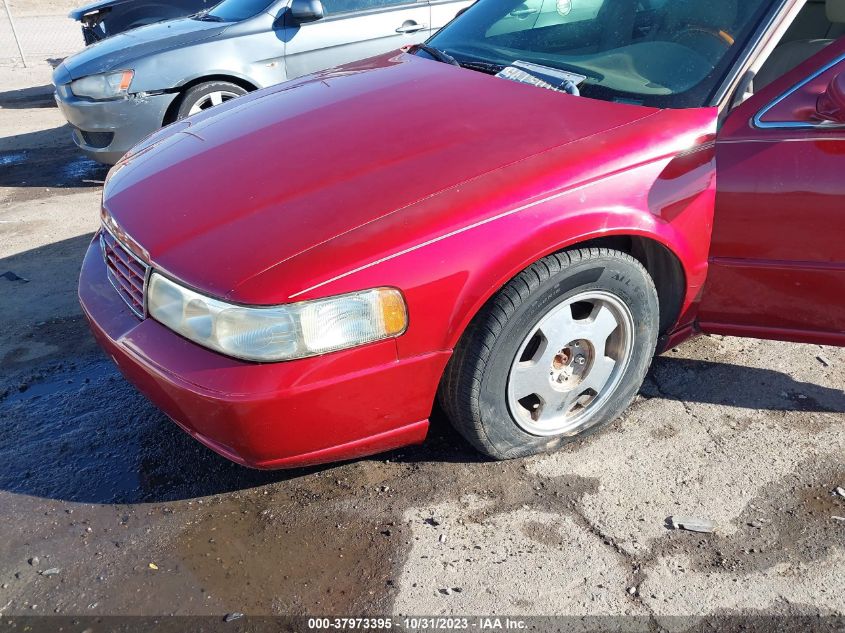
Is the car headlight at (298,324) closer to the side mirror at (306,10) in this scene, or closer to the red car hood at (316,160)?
the red car hood at (316,160)

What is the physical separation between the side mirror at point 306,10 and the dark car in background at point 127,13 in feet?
7.37

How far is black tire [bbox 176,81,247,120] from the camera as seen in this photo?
5555 millimetres

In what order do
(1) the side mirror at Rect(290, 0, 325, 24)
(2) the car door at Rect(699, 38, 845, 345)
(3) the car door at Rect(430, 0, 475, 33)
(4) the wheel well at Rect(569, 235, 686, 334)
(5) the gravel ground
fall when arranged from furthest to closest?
(3) the car door at Rect(430, 0, 475, 33) < (1) the side mirror at Rect(290, 0, 325, 24) < (4) the wheel well at Rect(569, 235, 686, 334) < (2) the car door at Rect(699, 38, 845, 345) < (5) the gravel ground

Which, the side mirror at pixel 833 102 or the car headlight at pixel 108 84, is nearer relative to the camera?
the side mirror at pixel 833 102

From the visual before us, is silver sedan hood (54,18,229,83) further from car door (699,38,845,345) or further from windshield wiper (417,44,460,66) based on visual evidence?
→ car door (699,38,845,345)

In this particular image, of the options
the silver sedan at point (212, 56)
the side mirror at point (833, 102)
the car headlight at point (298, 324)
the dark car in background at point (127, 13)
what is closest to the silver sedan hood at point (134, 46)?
the silver sedan at point (212, 56)

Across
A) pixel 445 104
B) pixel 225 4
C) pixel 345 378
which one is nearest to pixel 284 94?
pixel 445 104

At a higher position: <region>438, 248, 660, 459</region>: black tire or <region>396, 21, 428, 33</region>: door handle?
<region>396, 21, 428, 33</region>: door handle

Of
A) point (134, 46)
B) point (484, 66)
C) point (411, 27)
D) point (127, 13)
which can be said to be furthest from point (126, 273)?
point (127, 13)

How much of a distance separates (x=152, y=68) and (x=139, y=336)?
378 centimetres

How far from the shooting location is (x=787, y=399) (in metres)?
3.04

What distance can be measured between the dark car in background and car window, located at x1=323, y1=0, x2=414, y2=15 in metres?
2.17

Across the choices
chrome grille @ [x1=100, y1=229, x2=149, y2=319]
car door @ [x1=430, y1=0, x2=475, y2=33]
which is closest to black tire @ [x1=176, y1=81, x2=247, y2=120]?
car door @ [x1=430, y1=0, x2=475, y2=33]

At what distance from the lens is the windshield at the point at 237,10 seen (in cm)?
580
